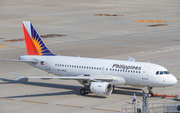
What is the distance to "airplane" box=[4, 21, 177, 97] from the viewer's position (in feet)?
147

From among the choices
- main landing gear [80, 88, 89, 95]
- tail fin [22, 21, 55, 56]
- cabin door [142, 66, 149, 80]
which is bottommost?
main landing gear [80, 88, 89, 95]

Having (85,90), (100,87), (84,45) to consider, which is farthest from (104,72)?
(84,45)

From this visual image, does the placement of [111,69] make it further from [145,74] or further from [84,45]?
[84,45]

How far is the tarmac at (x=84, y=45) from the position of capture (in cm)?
4403

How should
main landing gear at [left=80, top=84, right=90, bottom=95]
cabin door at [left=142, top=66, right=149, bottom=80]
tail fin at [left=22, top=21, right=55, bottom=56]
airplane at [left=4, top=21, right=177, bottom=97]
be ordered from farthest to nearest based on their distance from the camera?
tail fin at [left=22, top=21, right=55, bottom=56] → main landing gear at [left=80, top=84, right=90, bottom=95] → cabin door at [left=142, top=66, right=149, bottom=80] → airplane at [left=4, top=21, right=177, bottom=97]

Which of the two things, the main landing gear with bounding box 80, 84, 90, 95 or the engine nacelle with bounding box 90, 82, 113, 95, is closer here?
the engine nacelle with bounding box 90, 82, 113, 95

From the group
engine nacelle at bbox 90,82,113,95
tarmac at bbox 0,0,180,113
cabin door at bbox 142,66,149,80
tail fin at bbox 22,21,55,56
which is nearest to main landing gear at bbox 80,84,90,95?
tarmac at bbox 0,0,180,113

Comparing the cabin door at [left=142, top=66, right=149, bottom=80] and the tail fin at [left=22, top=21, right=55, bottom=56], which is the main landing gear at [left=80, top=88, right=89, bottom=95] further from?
the tail fin at [left=22, top=21, right=55, bottom=56]

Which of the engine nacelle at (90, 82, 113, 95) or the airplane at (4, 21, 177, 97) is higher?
the airplane at (4, 21, 177, 97)

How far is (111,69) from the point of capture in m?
47.1

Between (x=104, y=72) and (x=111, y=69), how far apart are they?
1.04m

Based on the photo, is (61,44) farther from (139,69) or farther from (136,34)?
(139,69)

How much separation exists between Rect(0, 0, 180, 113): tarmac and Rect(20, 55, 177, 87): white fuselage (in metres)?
2.24

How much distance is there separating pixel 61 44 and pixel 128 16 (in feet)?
195
